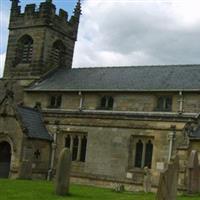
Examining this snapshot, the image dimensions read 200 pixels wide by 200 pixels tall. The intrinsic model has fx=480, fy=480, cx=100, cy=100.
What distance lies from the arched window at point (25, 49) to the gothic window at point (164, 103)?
1385 cm

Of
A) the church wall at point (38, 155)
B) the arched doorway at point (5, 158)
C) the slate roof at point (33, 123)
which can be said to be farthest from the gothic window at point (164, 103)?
the arched doorway at point (5, 158)

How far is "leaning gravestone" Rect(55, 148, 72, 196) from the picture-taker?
20047mm

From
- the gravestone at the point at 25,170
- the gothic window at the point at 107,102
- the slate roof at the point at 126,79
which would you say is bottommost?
the gravestone at the point at 25,170

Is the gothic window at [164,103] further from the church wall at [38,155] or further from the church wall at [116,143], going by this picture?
the church wall at [38,155]

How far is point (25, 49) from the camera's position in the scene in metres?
41.6

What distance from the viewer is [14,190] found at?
21062 mm

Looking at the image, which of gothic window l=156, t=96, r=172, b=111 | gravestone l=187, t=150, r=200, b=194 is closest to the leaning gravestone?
gravestone l=187, t=150, r=200, b=194

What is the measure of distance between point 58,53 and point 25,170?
14451 millimetres

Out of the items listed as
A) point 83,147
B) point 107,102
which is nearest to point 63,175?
point 83,147

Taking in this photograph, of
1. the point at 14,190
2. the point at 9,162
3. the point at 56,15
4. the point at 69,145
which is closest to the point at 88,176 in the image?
the point at 69,145

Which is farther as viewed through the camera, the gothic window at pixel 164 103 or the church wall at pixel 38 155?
the gothic window at pixel 164 103

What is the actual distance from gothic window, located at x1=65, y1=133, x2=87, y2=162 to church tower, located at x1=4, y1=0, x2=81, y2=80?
778cm

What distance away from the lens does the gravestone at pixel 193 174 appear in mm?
25125

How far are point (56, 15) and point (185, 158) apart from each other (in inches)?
767
